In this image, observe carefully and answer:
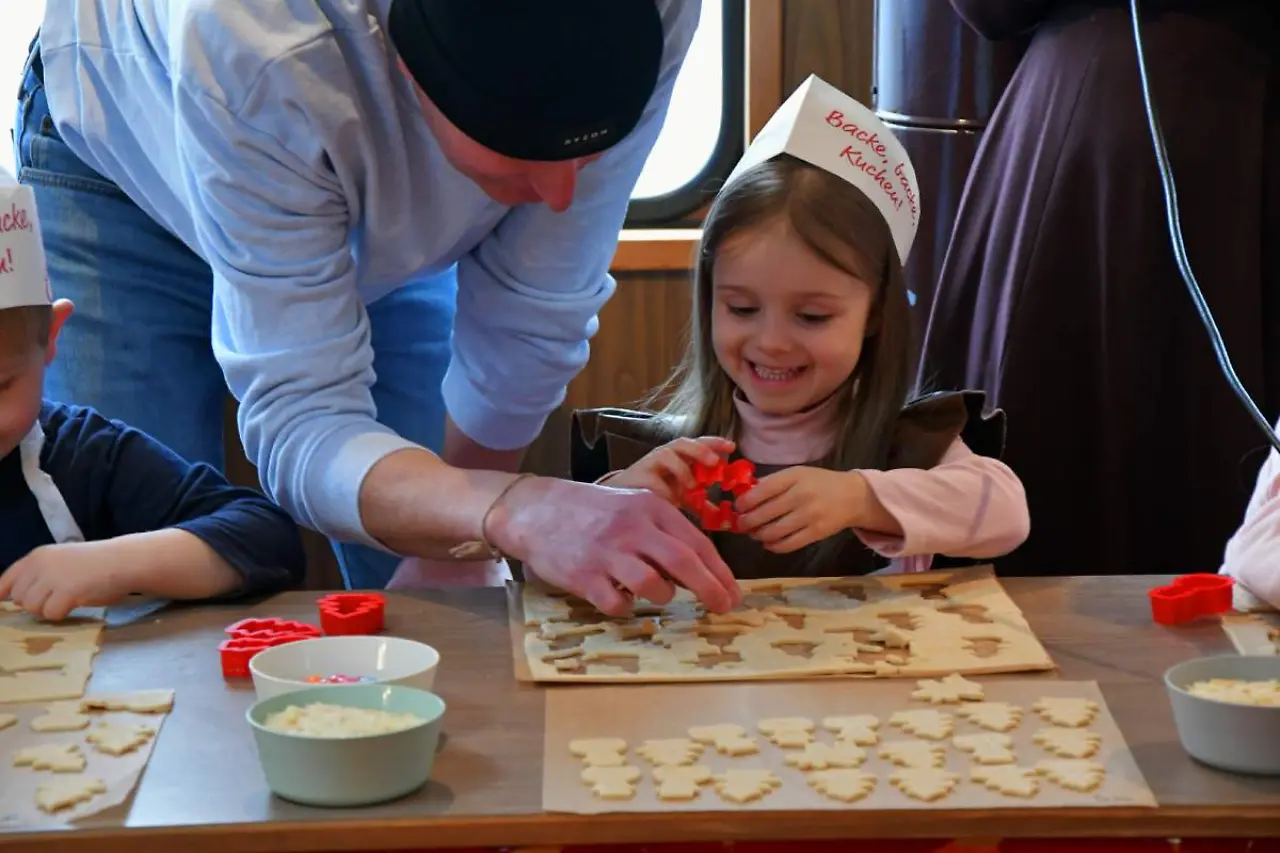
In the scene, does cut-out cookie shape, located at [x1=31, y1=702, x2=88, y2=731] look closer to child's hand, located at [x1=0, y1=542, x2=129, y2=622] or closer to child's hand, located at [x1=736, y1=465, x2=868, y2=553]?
child's hand, located at [x1=0, y1=542, x2=129, y2=622]

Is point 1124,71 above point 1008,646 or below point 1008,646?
above

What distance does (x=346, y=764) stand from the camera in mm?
872

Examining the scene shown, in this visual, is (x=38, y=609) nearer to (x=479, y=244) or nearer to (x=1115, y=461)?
(x=479, y=244)

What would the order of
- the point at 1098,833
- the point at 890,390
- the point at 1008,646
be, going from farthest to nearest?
the point at 890,390, the point at 1008,646, the point at 1098,833

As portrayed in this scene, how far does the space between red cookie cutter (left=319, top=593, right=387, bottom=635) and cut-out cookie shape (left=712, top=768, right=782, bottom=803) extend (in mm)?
403

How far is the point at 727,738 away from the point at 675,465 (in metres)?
0.46

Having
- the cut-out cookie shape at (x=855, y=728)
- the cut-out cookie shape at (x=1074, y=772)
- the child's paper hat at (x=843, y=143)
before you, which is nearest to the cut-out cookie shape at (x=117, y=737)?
the cut-out cookie shape at (x=855, y=728)

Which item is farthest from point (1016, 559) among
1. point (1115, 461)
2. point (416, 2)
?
point (416, 2)

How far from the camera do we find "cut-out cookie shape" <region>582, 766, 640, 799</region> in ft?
2.92

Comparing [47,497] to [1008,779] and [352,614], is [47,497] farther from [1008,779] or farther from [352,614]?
[1008,779]

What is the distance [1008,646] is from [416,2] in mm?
684

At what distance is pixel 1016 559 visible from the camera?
1961 mm

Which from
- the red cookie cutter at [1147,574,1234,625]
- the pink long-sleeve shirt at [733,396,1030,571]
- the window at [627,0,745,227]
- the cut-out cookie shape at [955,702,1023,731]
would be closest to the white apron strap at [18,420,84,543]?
the pink long-sleeve shirt at [733,396,1030,571]

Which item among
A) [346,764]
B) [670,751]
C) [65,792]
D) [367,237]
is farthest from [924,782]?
[367,237]
